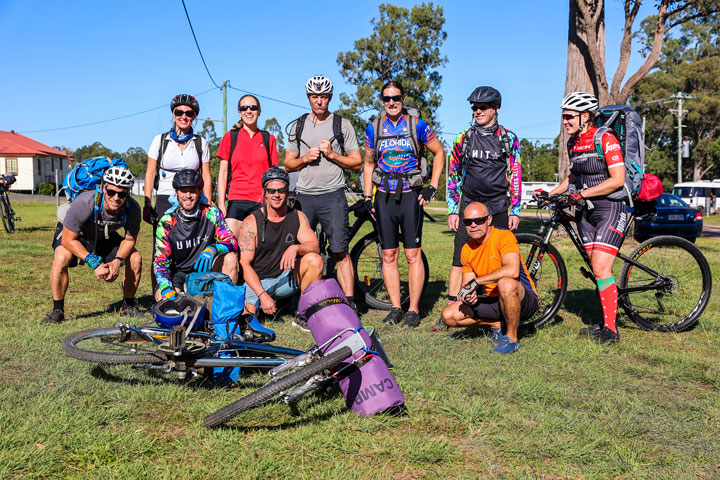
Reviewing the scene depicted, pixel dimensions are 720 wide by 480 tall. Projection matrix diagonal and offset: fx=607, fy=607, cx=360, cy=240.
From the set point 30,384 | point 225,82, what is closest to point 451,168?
point 30,384

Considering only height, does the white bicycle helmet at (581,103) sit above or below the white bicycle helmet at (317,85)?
below

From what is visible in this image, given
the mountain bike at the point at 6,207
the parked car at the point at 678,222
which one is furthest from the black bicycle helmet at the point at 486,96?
the parked car at the point at 678,222

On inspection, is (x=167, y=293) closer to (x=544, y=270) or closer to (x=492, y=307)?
(x=492, y=307)

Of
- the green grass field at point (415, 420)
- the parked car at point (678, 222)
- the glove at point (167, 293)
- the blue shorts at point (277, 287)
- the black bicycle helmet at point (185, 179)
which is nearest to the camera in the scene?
the green grass field at point (415, 420)

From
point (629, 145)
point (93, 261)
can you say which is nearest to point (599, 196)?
point (629, 145)

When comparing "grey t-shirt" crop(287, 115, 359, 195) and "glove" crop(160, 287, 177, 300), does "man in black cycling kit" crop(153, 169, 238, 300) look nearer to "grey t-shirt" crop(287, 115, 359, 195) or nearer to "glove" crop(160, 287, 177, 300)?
"glove" crop(160, 287, 177, 300)

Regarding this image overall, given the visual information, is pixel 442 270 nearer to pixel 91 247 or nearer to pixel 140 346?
pixel 91 247

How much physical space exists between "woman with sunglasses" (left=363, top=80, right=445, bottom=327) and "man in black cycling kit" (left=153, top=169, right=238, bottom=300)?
63.2 inches

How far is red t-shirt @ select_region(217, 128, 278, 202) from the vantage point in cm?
640

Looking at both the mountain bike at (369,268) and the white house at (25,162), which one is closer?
the mountain bike at (369,268)

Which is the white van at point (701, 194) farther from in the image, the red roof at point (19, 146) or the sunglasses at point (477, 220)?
the red roof at point (19, 146)

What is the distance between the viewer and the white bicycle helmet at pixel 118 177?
5285 millimetres

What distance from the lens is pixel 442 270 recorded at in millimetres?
9867

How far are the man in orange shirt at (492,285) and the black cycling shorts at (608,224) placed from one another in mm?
739
